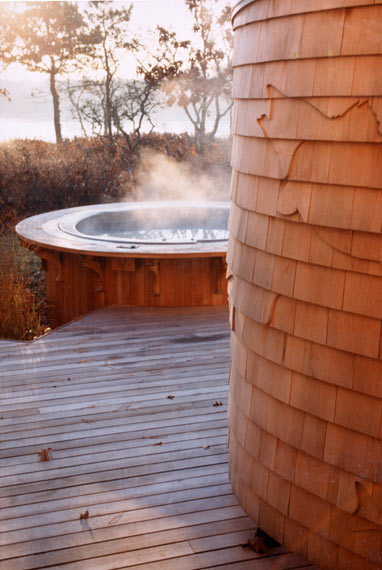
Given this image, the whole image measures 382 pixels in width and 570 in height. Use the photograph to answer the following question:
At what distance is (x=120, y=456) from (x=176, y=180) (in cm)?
862

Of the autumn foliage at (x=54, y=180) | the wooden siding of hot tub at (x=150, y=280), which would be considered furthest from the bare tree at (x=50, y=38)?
the wooden siding of hot tub at (x=150, y=280)

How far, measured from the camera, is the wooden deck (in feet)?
6.74

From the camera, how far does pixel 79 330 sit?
448 cm

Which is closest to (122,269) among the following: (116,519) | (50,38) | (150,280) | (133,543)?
(150,280)

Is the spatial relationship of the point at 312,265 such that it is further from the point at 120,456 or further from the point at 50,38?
the point at 50,38

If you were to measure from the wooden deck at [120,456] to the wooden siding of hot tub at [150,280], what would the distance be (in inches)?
28.6

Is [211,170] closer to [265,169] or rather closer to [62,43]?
[62,43]

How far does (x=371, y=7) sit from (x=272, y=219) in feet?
2.21

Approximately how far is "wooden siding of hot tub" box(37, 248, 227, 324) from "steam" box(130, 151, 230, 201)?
→ 13.6 feet

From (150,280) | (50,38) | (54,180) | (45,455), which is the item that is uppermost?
(50,38)

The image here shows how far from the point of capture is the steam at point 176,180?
9.84 metres

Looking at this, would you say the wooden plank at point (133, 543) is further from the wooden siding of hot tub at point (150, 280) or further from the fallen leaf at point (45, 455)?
the wooden siding of hot tub at point (150, 280)

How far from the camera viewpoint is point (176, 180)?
10.8 meters

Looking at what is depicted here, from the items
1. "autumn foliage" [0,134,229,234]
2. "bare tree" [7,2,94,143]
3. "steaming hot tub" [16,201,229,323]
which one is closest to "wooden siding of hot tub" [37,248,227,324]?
"steaming hot tub" [16,201,229,323]
